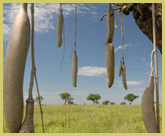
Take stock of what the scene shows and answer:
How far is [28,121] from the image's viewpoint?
2.38ft

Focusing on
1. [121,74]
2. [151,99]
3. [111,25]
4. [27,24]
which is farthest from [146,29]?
[27,24]

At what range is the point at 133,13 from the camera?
84.2 inches

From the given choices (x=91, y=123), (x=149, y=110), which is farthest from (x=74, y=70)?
(x=91, y=123)

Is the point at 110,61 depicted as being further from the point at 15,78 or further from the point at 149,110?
the point at 15,78

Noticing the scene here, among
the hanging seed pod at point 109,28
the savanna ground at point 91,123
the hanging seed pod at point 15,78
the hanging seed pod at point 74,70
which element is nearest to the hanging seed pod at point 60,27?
the hanging seed pod at point 74,70

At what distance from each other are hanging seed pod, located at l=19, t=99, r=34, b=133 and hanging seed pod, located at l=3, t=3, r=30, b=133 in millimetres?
17

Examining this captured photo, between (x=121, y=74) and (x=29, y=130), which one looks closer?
(x=29, y=130)

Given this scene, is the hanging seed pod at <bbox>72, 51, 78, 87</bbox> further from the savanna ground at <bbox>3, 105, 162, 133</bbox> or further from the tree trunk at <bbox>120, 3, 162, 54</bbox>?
the savanna ground at <bbox>3, 105, 162, 133</bbox>

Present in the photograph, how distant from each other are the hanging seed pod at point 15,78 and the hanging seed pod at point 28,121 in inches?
0.7

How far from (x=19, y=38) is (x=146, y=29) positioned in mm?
1591

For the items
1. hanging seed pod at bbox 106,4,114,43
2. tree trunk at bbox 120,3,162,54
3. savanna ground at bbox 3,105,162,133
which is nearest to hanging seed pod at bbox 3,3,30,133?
hanging seed pod at bbox 106,4,114,43

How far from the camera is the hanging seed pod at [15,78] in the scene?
0.69m

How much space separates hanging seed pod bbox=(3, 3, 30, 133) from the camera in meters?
0.69

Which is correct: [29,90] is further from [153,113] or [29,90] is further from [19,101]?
[153,113]
